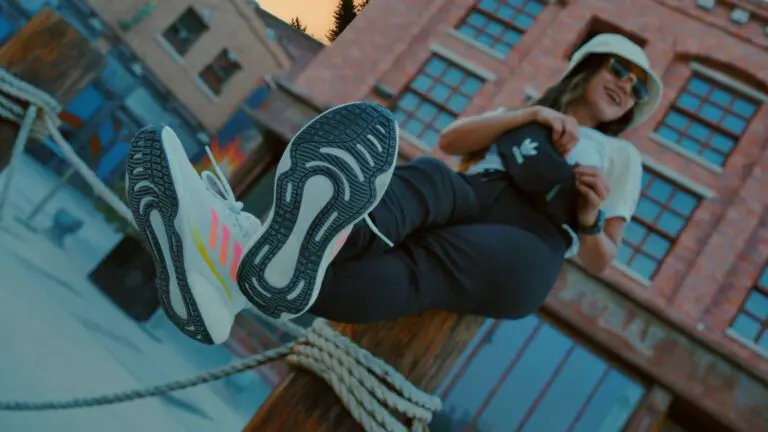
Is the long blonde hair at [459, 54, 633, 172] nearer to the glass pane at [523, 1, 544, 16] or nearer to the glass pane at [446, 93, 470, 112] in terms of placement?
the glass pane at [446, 93, 470, 112]

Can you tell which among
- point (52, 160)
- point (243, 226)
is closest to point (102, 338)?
point (243, 226)

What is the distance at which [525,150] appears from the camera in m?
1.42

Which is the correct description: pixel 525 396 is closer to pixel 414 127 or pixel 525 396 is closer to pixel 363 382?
pixel 363 382

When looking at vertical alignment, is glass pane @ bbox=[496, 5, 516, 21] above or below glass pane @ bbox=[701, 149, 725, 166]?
above

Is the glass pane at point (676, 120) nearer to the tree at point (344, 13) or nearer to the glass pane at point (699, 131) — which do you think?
the glass pane at point (699, 131)

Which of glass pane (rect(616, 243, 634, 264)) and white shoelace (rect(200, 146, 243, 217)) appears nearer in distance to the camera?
white shoelace (rect(200, 146, 243, 217))

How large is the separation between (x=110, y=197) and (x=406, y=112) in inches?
178

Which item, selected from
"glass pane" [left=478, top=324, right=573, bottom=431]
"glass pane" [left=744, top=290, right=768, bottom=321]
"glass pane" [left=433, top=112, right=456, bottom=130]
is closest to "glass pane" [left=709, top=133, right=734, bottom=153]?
"glass pane" [left=744, top=290, right=768, bottom=321]

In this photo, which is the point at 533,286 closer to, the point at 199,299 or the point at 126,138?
the point at 199,299

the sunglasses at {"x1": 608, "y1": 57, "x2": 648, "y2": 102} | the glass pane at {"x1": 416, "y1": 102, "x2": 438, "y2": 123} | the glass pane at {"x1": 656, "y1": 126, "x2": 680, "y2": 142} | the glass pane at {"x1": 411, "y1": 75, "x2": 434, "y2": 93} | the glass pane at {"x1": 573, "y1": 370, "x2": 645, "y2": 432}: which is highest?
the glass pane at {"x1": 656, "y1": 126, "x2": 680, "y2": 142}

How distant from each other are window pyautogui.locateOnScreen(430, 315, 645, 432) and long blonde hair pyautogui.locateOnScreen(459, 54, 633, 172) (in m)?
1.15

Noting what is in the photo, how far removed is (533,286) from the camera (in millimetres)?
1243

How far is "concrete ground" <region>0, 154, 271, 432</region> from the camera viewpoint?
6.85 feet

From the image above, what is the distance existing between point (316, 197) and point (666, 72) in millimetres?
6825
